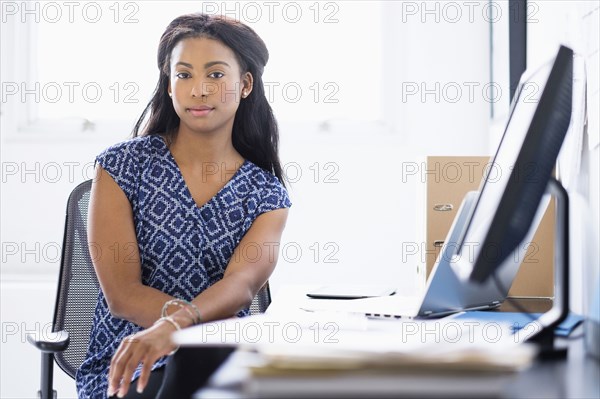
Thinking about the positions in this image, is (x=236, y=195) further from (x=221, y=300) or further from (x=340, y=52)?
(x=340, y=52)

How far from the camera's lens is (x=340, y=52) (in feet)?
9.40

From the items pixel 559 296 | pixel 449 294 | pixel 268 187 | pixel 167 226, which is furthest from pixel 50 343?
pixel 559 296

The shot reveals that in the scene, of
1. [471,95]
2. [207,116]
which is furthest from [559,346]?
[471,95]

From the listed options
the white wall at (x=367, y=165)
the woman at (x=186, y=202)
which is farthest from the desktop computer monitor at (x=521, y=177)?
the white wall at (x=367, y=165)

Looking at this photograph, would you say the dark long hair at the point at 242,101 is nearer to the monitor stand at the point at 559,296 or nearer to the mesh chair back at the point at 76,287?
the mesh chair back at the point at 76,287

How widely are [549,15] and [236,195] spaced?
0.85 m

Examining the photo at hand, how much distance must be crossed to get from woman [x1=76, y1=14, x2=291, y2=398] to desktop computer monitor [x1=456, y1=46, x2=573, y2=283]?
708 millimetres

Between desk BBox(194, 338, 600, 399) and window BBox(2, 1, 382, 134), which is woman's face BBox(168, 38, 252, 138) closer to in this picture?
desk BBox(194, 338, 600, 399)

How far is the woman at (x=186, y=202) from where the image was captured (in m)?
1.54

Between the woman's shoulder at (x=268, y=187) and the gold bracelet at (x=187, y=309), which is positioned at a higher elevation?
the woman's shoulder at (x=268, y=187)

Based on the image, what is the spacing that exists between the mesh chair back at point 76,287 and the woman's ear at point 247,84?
434 millimetres

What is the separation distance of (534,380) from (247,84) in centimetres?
123

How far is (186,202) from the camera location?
1.63 m

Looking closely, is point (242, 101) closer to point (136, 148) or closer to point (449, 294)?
point (136, 148)
